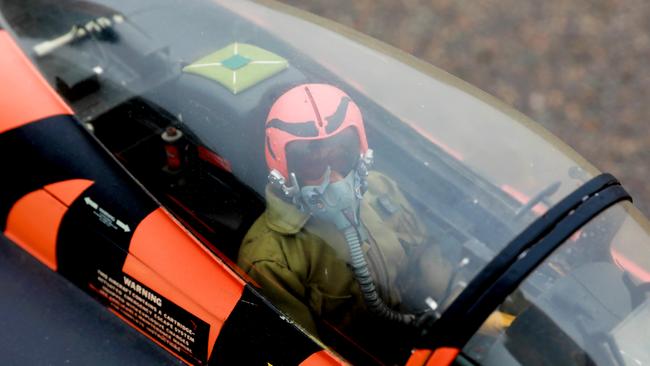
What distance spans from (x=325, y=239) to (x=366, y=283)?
17cm

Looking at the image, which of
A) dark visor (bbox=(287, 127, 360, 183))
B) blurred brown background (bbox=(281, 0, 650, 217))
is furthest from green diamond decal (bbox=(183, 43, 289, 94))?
blurred brown background (bbox=(281, 0, 650, 217))

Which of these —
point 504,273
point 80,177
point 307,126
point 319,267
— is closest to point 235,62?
point 307,126

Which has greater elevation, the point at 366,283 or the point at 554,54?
the point at 554,54

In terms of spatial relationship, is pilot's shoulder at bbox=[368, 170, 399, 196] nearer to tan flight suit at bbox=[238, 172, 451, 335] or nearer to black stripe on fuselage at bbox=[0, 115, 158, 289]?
tan flight suit at bbox=[238, 172, 451, 335]

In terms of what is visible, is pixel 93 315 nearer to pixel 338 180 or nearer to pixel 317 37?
pixel 338 180

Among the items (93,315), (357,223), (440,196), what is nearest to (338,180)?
(357,223)

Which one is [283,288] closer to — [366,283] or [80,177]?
[366,283]

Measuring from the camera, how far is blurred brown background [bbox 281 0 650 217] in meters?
3.90

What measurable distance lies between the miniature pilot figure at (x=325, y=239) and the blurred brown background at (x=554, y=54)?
2128 millimetres

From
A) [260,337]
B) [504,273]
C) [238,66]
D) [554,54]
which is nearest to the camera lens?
[504,273]

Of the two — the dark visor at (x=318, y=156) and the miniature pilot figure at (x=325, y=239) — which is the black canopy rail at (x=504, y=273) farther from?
the dark visor at (x=318, y=156)

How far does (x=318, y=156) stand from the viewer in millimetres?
1965

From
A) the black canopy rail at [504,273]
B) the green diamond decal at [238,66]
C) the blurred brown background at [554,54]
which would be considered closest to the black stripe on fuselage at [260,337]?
the black canopy rail at [504,273]

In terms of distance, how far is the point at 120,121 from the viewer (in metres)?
2.38
